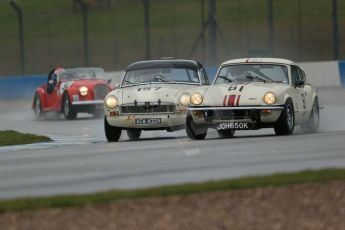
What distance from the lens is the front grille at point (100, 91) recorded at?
1205 inches

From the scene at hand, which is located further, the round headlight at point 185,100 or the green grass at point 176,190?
the round headlight at point 185,100

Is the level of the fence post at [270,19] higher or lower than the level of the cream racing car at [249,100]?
higher

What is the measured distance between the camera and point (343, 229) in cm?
937

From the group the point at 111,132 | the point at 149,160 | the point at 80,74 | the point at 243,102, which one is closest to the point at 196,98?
the point at 243,102

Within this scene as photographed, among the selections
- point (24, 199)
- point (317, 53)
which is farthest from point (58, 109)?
point (24, 199)

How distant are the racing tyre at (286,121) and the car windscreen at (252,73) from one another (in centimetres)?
78

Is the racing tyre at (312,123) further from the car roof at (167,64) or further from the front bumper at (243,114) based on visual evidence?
the front bumper at (243,114)

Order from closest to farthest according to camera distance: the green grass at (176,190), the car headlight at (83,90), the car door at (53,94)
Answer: the green grass at (176,190) < the car headlight at (83,90) < the car door at (53,94)

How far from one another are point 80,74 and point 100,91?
1140 millimetres

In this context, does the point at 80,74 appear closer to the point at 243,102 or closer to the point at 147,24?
the point at 147,24

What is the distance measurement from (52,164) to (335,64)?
900 inches

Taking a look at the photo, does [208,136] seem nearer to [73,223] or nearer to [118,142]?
[118,142]

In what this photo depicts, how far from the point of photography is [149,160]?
14844 mm

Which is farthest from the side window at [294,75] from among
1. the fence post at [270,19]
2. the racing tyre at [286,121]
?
the fence post at [270,19]
